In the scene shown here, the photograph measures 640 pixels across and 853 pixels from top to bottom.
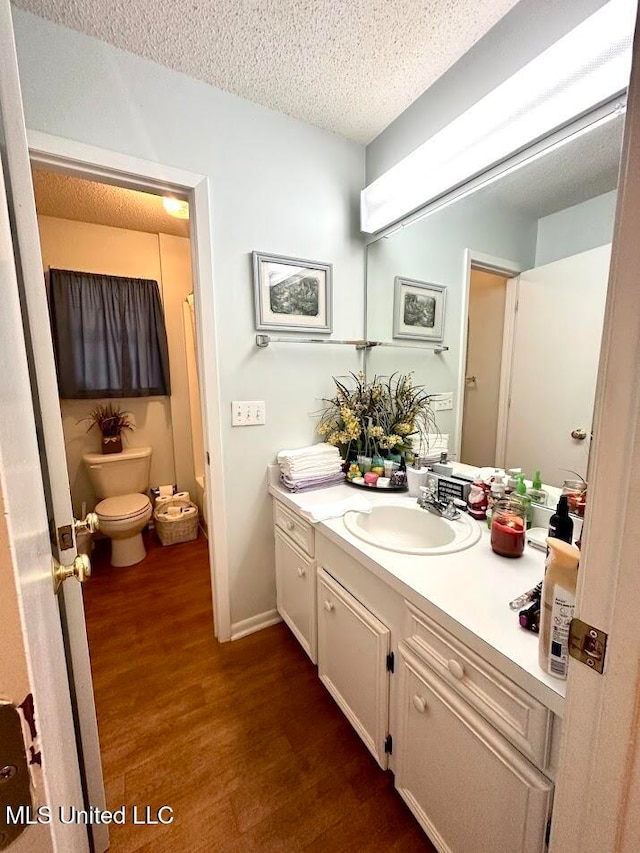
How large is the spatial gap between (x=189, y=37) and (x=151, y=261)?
66.3 inches

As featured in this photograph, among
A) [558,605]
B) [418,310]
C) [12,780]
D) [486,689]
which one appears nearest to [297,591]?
[486,689]

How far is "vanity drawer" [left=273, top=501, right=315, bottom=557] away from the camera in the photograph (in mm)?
1350

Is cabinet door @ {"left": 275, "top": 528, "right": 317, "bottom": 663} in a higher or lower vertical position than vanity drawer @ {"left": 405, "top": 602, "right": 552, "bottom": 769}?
lower

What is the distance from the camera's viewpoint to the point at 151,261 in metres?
2.58

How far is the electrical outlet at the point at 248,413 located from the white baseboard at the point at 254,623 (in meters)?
1.02

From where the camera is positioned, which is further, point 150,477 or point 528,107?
point 150,477

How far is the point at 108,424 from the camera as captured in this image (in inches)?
99.3

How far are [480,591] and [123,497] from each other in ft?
7.91

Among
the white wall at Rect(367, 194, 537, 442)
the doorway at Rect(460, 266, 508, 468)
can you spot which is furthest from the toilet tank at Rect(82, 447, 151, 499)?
the doorway at Rect(460, 266, 508, 468)

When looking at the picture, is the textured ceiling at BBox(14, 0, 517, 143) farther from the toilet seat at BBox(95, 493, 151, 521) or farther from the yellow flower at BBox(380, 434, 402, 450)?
the toilet seat at BBox(95, 493, 151, 521)

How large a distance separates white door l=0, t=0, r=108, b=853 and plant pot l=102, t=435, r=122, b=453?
6.20 ft

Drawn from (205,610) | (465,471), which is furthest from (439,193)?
(205,610)

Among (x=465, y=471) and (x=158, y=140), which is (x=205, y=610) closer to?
(x=465, y=471)

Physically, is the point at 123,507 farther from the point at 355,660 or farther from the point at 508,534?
the point at 508,534
